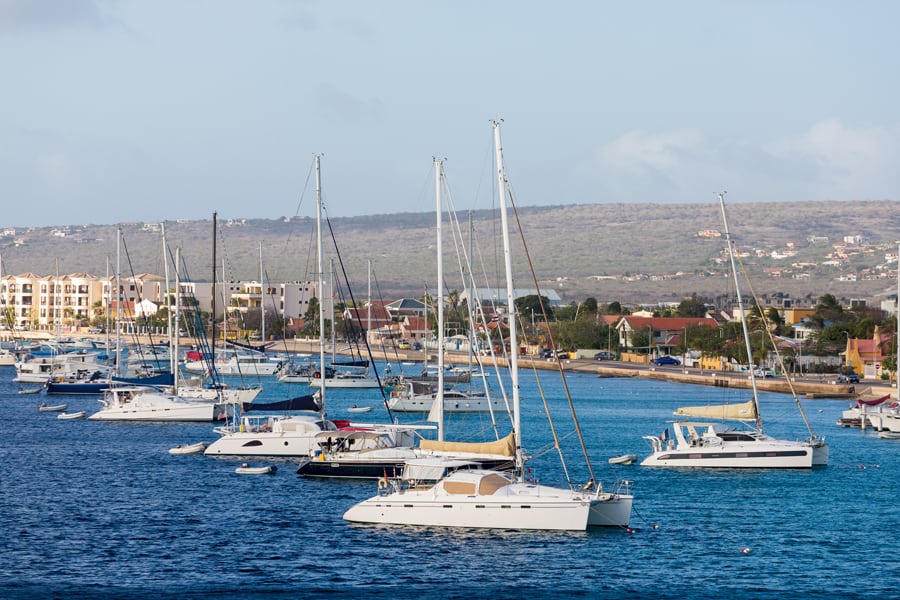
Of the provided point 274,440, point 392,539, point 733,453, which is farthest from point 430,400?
point 392,539

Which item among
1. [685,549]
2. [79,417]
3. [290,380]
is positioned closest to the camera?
[685,549]

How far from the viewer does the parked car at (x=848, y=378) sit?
10101 centimetres

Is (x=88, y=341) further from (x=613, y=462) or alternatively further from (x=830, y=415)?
(x=613, y=462)

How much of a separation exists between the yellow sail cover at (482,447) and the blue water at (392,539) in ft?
3.60

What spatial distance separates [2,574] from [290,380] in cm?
6766

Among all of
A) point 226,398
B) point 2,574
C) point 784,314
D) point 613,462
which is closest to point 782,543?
point 613,462

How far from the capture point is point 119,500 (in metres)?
39.7

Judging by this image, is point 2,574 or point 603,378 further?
Result: point 603,378

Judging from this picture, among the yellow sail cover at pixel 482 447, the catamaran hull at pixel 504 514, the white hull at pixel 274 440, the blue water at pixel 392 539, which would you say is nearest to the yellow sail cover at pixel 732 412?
the blue water at pixel 392 539

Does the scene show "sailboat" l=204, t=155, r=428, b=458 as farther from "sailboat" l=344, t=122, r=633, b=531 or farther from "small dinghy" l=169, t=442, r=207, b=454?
"sailboat" l=344, t=122, r=633, b=531

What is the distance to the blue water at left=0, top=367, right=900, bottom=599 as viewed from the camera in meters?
28.6

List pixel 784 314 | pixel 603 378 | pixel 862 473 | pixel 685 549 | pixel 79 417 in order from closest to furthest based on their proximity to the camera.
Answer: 1. pixel 685 549
2. pixel 862 473
3. pixel 79 417
4. pixel 603 378
5. pixel 784 314

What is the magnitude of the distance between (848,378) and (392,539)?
77338 millimetres

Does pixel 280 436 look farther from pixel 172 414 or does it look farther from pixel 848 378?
pixel 848 378
